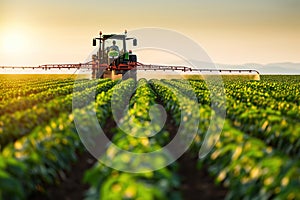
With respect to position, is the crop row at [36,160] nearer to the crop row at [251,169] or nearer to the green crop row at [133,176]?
the green crop row at [133,176]

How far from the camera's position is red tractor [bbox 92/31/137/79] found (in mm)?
29609

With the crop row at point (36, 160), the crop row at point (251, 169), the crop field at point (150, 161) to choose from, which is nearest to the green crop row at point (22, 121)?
the crop field at point (150, 161)

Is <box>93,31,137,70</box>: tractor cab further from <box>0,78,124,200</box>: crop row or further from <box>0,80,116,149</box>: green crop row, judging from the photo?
<box>0,78,124,200</box>: crop row

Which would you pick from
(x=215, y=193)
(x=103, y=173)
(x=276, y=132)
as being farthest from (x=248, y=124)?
(x=103, y=173)

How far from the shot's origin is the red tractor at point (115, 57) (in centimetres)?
2961

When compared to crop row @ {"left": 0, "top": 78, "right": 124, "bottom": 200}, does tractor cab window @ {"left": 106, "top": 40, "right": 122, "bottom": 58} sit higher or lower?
higher

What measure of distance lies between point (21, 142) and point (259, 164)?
2.90 meters

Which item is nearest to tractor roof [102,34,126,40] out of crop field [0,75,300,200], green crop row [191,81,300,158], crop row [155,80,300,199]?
crop field [0,75,300,200]

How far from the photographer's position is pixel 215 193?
6.75 meters

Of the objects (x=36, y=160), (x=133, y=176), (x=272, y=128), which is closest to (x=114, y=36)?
(x=272, y=128)

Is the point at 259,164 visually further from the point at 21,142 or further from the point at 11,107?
the point at 11,107

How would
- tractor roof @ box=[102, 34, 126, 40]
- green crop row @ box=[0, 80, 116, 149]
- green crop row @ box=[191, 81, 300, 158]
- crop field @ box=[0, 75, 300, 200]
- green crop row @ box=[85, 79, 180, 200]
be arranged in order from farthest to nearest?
tractor roof @ box=[102, 34, 126, 40] → green crop row @ box=[0, 80, 116, 149] → green crop row @ box=[191, 81, 300, 158] → crop field @ box=[0, 75, 300, 200] → green crop row @ box=[85, 79, 180, 200]

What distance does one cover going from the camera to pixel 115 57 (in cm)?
2986

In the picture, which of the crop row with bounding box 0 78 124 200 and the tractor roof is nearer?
the crop row with bounding box 0 78 124 200
